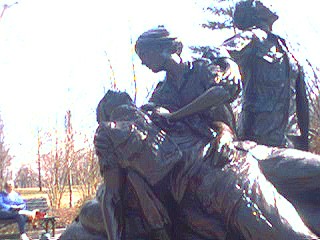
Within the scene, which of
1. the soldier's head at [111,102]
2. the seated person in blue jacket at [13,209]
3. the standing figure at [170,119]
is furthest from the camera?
the seated person in blue jacket at [13,209]

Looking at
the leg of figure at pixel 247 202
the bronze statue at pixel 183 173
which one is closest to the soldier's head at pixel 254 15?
the bronze statue at pixel 183 173

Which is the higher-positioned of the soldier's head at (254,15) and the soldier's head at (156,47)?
the soldier's head at (254,15)

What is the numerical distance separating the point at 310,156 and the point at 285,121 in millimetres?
1208

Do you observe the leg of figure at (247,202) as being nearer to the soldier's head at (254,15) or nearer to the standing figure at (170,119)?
the standing figure at (170,119)

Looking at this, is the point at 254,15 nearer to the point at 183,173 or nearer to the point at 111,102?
the point at 111,102

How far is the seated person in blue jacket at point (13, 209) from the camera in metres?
12.5

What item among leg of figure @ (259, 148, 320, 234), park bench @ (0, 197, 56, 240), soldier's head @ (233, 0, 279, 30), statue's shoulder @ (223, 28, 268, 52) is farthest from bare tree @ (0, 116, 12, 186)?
leg of figure @ (259, 148, 320, 234)

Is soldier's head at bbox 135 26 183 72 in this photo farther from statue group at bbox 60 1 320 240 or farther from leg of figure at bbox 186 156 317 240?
leg of figure at bbox 186 156 317 240

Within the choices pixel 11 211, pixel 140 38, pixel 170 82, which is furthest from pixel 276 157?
pixel 11 211

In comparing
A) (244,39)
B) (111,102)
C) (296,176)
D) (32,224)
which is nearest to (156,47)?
(111,102)

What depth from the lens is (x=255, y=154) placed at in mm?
3912

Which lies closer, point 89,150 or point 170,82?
point 170,82

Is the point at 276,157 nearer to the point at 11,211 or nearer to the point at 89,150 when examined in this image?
the point at 11,211

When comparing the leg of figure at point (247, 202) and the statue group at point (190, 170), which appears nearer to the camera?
the leg of figure at point (247, 202)
